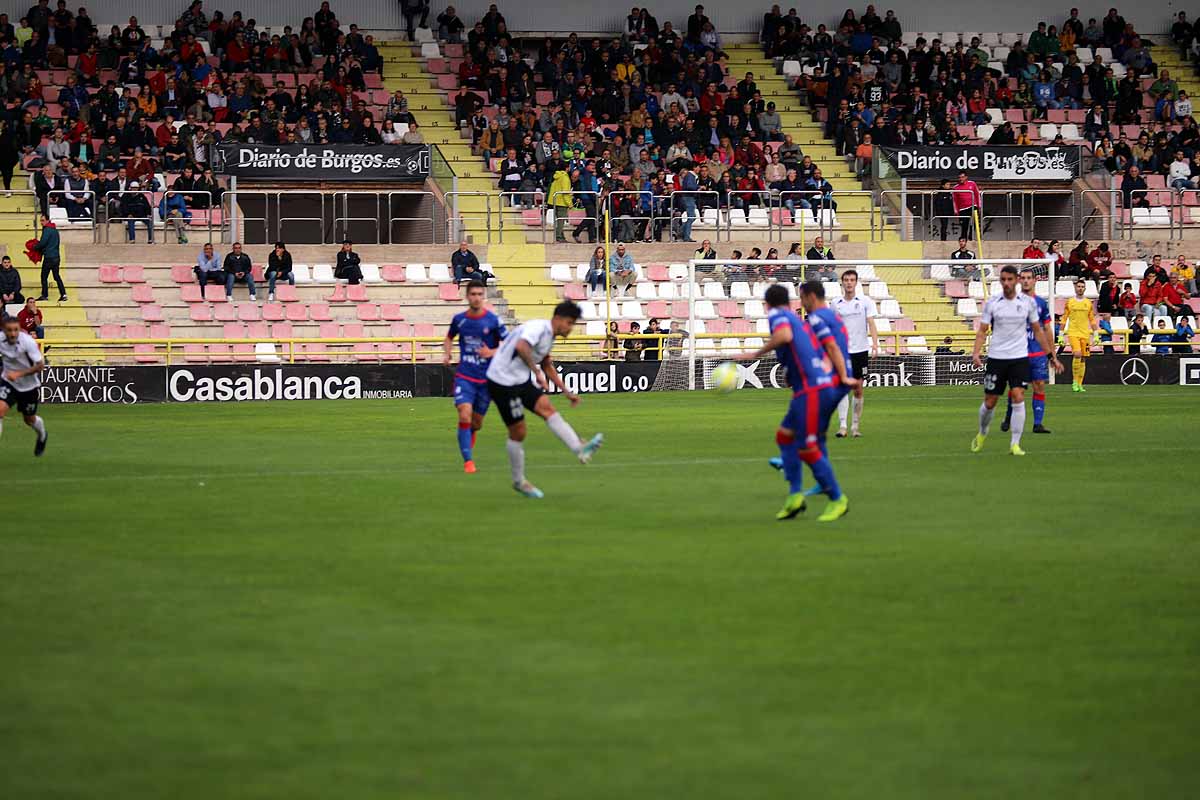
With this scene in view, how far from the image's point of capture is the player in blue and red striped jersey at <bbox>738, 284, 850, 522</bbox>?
1259cm

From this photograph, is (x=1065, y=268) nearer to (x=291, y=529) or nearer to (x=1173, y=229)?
(x=1173, y=229)

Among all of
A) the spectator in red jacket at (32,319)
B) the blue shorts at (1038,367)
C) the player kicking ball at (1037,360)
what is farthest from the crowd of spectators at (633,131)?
the blue shorts at (1038,367)

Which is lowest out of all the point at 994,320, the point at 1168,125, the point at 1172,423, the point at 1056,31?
the point at 1172,423

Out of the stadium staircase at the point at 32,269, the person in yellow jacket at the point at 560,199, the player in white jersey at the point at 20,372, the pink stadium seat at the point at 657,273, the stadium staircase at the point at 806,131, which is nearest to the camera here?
the player in white jersey at the point at 20,372

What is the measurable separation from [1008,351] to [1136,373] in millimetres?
20218

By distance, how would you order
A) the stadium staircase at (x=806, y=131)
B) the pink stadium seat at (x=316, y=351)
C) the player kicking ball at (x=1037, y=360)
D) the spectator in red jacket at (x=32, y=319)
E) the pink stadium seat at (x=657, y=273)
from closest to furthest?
1. the player kicking ball at (x=1037, y=360)
2. the spectator in red jacket at (x=32, y=319)
3. the pink stadium seat at (x=316, y=351)
4. the pink stadium seat at (x=657, y=273)
5. the stadium staircase at (x=806, y=131)

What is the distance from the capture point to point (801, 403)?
1263cm

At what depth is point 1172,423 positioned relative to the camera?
24.2 meters

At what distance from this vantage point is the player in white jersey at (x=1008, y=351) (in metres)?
18.9

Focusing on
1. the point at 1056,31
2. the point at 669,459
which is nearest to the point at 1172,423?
the point at 669,459

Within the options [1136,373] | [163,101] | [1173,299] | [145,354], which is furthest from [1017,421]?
[163,101]

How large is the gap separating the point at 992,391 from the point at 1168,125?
31.7m

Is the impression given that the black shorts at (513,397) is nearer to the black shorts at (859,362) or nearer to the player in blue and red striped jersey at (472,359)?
the player in blue and red striped jersey at (472,359)

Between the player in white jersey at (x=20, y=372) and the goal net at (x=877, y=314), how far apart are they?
1870 cm
